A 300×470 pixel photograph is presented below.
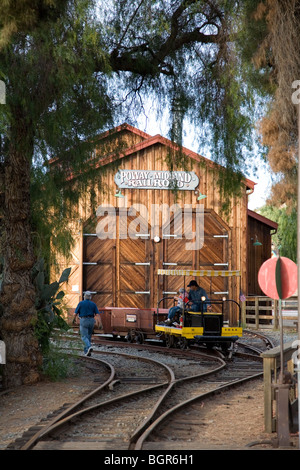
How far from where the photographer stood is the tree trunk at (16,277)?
11328 mm

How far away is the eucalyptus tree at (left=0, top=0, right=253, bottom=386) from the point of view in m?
9.77

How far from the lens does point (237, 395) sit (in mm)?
10836

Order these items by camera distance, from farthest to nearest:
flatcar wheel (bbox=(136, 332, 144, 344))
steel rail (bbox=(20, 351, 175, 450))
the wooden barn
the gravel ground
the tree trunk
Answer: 1. the wooden barn
2. flatcar wheel (bbox=(136, 332, 144, 344))
3. the tree trunk
4. the gravel ground
5. steel rail (bbox=(20, 351, 175, 450))

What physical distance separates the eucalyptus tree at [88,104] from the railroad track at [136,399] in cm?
219

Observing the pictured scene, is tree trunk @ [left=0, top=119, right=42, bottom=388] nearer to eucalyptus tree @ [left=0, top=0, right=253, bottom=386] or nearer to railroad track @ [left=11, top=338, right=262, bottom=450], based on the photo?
eucalyptus tree @ [left=0, top=0, right=253, bottom=386]

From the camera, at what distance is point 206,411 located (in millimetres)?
9422

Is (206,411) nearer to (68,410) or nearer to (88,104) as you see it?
(68,410)

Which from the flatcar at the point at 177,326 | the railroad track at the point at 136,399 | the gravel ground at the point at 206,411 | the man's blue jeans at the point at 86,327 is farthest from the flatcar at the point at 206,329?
the gravel ground at the point at 206,411

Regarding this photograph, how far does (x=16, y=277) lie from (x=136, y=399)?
3140 millimetres

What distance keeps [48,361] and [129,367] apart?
256 centimetres

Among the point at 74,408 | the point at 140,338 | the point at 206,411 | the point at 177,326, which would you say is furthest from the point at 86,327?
the point at 206,411

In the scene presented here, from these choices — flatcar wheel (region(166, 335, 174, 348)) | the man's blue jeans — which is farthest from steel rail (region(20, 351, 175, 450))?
flatcar wheel (region(166, 335, 174, 348))

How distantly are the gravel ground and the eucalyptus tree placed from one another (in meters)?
0.80
